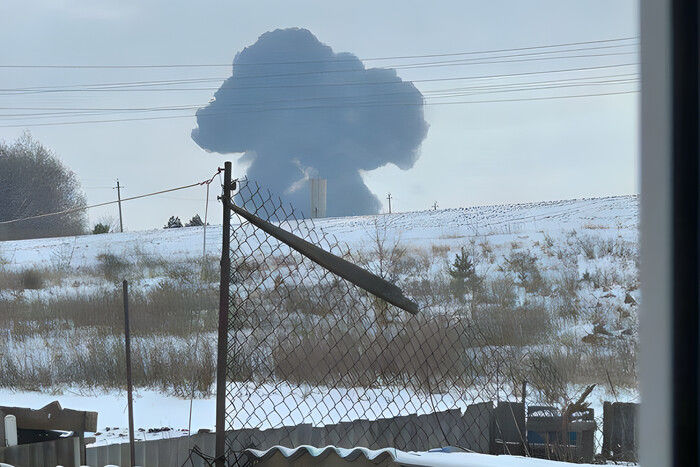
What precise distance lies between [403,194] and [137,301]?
2.37m

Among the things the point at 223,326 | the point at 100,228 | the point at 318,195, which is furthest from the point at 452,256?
the point at 223,326

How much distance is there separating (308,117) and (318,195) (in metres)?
2.16

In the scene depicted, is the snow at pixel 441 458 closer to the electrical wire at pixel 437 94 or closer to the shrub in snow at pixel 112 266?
the shrub in snow at pixel 112 266

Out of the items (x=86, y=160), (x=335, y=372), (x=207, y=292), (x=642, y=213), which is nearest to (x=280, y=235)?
(x=642, y=213)

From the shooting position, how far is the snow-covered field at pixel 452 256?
4.53m

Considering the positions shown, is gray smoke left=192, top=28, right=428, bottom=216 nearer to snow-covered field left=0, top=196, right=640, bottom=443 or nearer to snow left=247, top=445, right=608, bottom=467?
snow-covered field left=0, top=196, right=640, bottom=443

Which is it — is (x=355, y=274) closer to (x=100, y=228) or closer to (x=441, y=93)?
(x=100, y=228)

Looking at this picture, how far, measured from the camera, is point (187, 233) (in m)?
6.27

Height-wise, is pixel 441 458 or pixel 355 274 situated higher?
pixel 355 274

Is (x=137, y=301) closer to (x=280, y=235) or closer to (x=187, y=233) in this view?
(x=187, y=233)

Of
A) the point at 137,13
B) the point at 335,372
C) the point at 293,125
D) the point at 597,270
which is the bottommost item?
the point at 335,372

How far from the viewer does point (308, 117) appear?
320 inches

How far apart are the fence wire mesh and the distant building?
671mm

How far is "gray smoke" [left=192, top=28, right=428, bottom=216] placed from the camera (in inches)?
273
